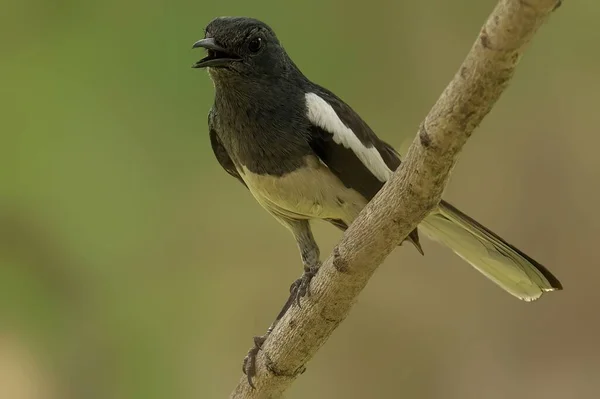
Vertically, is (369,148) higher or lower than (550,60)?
lower

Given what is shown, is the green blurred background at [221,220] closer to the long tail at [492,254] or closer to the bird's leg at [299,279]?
the bird's leg at [299,279]

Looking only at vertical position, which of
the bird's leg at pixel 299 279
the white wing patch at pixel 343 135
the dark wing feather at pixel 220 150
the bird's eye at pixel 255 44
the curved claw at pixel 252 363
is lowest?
the curved claw at pixel 252 363

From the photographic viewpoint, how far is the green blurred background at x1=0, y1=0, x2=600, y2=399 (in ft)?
8.13

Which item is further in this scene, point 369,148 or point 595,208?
point 595,208

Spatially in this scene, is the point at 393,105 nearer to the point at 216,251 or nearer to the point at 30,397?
the point at 216,251

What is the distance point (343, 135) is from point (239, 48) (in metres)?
0.31

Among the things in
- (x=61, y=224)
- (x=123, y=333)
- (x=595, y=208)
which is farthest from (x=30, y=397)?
(x=595, y=208)

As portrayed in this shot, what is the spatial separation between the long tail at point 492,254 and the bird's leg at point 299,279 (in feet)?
0.96

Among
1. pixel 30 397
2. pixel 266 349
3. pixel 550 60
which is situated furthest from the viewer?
pixel 550 60

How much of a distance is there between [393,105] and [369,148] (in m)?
1.17

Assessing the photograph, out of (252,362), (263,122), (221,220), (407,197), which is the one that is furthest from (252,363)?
(221,220)

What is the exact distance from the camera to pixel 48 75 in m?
2.50

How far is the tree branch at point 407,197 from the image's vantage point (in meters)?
0.95

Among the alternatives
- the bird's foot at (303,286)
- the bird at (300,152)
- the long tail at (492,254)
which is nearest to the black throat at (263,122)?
the bird at (300,152)
